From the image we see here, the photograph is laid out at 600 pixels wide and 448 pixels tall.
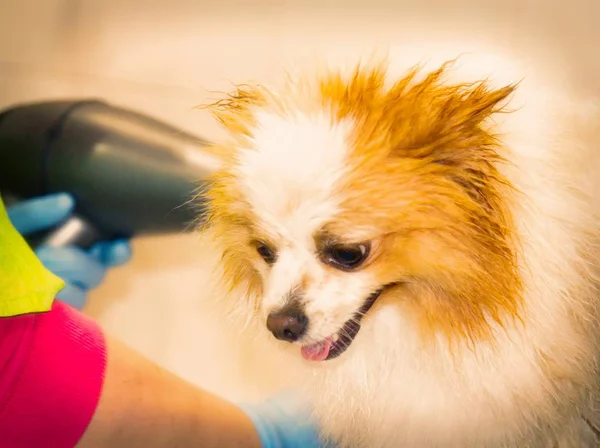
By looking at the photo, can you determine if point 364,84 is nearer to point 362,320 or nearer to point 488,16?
point 488,16

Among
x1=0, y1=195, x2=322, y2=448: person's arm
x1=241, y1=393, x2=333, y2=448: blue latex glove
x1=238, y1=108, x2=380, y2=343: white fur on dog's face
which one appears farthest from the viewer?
x1=241, y1=393, x2=333, y2=448: blue latex glove

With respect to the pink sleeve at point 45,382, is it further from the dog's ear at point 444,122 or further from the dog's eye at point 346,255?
the dog's ear at point 444,122

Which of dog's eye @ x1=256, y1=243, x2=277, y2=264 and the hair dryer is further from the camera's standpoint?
the hair dryer

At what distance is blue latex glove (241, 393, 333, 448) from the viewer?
0.86 metres

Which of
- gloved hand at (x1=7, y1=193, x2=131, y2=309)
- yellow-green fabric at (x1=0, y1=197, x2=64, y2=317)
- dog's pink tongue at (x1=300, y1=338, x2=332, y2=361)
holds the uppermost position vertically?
dog's pink tongue at (x1=300, y1=338, x2=332, y2=361)

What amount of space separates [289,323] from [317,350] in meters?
0.09

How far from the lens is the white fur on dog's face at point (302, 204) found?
616 mm

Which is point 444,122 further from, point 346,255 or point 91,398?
point 91,398

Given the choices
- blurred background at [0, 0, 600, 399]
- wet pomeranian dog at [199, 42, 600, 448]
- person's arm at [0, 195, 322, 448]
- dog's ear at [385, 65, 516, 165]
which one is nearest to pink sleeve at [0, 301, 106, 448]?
person's arm at [0, 195, 322, 448]

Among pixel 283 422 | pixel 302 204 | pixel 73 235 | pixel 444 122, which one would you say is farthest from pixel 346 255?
pixel 73 235

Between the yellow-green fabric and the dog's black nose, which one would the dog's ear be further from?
the yellow-green fabric

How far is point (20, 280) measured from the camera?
0.74 m

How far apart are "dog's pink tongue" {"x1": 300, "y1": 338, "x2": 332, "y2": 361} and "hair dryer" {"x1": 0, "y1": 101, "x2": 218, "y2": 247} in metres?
0.25

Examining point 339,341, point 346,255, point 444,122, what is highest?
point 444,122
